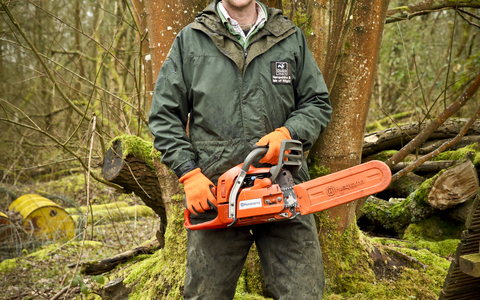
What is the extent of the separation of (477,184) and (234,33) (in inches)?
127

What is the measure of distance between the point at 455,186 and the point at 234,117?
3031 millimetres

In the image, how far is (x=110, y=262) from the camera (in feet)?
13.3

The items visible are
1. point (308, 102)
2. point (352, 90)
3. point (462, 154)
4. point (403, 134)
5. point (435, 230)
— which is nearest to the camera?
point (308, 102)

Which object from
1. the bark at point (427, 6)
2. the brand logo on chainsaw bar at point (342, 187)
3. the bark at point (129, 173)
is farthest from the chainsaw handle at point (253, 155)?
the bark at point (427, 6)

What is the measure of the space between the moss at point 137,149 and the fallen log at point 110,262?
1.41 metres

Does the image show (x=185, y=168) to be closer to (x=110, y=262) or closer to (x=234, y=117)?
(x=234, y=117)

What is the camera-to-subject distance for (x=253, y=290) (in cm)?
304

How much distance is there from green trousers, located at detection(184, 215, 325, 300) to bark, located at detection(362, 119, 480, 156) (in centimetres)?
329

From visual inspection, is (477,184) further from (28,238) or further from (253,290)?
(28,238)

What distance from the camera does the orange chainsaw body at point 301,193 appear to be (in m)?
1.78

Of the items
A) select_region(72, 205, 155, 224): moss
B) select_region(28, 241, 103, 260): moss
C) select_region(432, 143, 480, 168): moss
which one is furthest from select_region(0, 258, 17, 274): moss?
select_region(432, 143, 480, 168): moss

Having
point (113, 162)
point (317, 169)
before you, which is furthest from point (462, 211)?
point (113, 162)

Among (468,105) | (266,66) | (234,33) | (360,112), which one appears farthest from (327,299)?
(468,105)

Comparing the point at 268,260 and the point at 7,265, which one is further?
the point at 7,265
